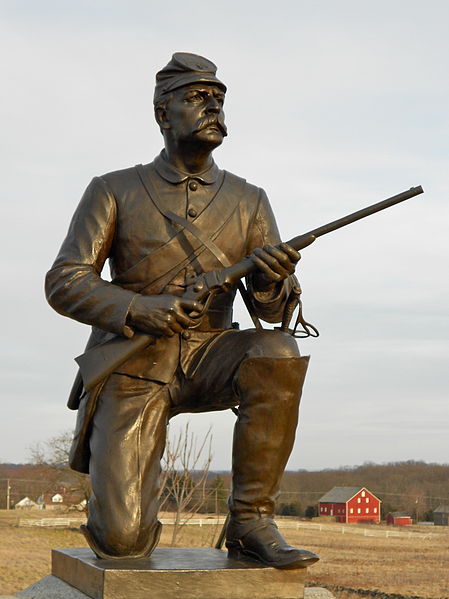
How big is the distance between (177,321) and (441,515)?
216 ft

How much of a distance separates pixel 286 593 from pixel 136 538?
827mm

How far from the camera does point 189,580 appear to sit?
4.14m

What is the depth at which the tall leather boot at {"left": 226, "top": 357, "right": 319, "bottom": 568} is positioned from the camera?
450 cm

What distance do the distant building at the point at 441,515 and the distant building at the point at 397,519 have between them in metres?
1.95

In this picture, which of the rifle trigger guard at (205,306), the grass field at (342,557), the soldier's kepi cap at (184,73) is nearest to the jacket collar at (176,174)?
the soldier's kepi cap at (184,73)

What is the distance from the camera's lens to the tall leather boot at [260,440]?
450cm

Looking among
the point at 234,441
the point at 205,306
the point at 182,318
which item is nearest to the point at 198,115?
the point at 205,306

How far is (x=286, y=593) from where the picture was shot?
422cm

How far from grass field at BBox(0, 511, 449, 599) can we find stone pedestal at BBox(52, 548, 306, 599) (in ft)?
59.5

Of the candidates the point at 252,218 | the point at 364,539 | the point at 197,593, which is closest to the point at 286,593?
the point at 197,593

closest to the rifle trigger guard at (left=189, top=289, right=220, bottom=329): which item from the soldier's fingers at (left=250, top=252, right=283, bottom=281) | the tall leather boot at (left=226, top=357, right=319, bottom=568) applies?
the soldier's fingers at (left=250, top=252, right=283, bottom=281)

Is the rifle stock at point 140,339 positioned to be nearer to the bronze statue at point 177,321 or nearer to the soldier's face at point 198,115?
the bronze statue at point 177,321

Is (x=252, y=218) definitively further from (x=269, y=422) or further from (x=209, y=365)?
(x=269, y=422)

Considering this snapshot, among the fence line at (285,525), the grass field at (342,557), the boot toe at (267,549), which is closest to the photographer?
the boot toe at (267,549)
